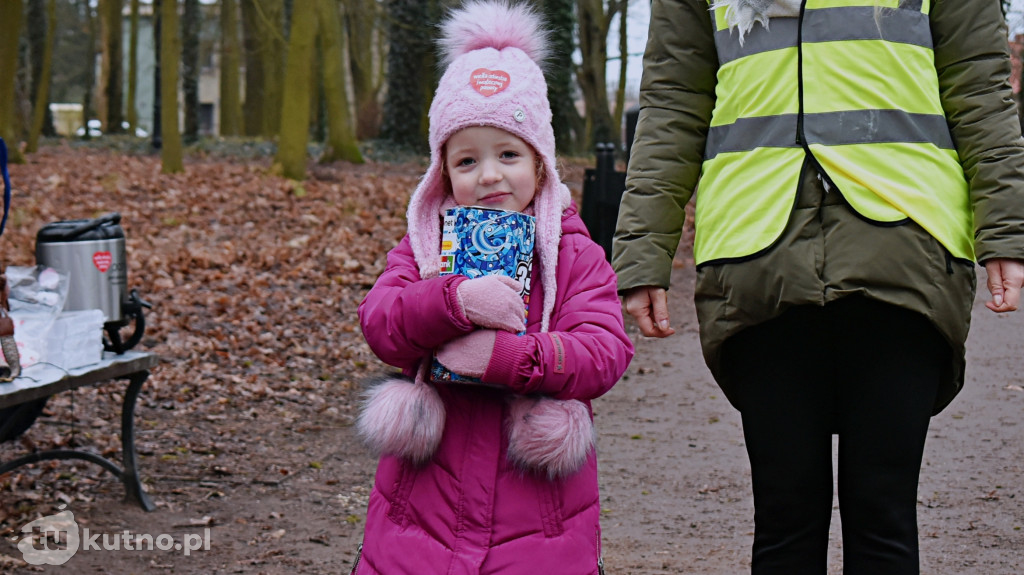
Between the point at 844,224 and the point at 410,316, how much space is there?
0.92 metres

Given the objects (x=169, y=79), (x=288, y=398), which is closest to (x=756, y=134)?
(x=288, y=398)

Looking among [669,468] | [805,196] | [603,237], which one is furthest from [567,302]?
[603,237]

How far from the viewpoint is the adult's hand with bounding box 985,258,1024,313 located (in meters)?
2.19

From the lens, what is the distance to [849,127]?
222 cm

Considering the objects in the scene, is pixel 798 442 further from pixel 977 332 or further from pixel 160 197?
pixel 160 197

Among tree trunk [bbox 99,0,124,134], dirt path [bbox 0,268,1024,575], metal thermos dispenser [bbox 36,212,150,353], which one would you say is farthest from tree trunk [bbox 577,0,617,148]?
metal thermos dispenser [bbox 36,212,150,353]

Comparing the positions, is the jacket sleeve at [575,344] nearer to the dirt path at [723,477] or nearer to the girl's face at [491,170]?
the girl's face at [491,170]

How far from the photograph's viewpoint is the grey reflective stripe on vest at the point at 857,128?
2.21m

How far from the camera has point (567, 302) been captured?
249 cm

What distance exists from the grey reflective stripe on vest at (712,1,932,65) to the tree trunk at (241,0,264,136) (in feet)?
74.3

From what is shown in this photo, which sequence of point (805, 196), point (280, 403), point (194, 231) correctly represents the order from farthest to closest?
point (194, 231) < point (280, 403) < point (805, 196)

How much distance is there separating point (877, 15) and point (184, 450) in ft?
14.1

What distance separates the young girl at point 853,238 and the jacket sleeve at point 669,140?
14 centimetres

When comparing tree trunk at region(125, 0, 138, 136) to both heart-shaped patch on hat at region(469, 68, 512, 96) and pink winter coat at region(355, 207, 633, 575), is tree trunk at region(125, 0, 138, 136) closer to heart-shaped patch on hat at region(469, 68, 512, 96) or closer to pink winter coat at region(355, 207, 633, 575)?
heart-shaped patch on hat at region(469, 68, 512, 96)
